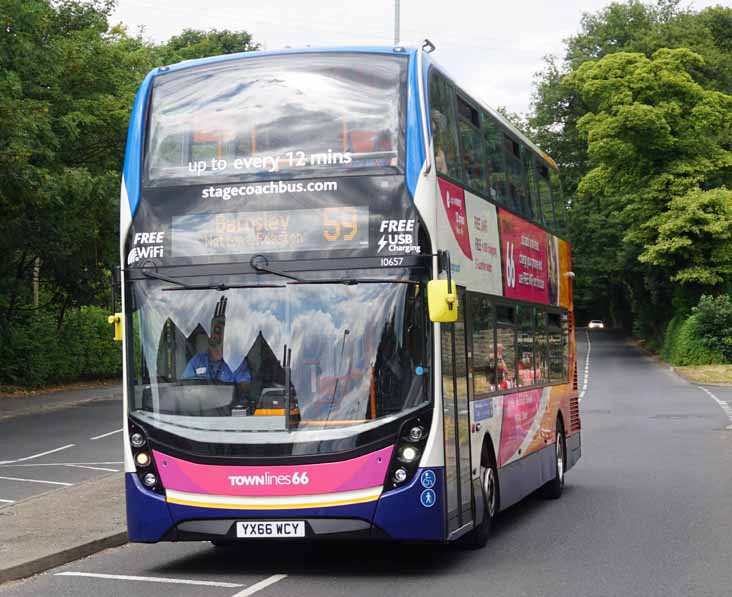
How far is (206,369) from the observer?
1034cm

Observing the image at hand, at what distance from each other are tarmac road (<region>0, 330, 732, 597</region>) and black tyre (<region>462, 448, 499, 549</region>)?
0.11m

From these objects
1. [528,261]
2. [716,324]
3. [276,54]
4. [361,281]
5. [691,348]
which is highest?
[276,54]

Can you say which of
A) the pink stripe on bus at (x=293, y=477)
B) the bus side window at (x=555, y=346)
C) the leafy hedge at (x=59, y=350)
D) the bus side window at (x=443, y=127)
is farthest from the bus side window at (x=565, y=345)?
the leafy hedge at (x=59, y=350)

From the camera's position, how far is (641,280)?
72.2 metres

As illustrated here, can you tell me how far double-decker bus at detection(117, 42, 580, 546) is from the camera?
32.8ft

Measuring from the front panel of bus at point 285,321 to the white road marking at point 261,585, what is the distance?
14.9 inches

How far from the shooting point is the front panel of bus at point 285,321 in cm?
1000

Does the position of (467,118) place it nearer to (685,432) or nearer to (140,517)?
(140,517)

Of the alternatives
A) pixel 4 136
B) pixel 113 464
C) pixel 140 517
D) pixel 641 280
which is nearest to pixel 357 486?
pixel 140 517

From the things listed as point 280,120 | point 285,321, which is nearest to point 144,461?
point 285,321

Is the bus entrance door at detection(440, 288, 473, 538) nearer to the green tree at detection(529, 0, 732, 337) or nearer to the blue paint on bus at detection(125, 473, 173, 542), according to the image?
the blue paint on bus at detection(125, 473, 173, 542)

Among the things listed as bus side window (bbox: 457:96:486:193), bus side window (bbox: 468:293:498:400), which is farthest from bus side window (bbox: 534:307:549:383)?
bus side window (bbox: 457:96:486:193)

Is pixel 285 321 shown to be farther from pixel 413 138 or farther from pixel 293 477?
pixel 413 138

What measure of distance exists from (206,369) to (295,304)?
2.82 ft
